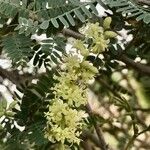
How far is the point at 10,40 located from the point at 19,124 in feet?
0.66

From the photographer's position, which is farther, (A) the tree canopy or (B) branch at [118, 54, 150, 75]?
(B) branch at [118, 54, 150, 75]

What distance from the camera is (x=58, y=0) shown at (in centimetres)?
76

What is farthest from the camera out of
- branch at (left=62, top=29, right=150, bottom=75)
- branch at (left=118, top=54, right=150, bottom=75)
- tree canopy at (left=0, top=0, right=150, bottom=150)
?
branch at (left=118, top=54, right=150, bottom=75)

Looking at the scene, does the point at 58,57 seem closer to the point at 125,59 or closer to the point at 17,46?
the point at 17,46

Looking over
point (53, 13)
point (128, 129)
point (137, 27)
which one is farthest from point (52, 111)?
point (128, 129)

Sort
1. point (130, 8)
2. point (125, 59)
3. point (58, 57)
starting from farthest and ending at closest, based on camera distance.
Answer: point (125, 59) < point (58, 57) < point (130, 8)

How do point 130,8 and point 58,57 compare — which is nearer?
point 130,8

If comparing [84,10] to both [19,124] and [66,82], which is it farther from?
[19,124]

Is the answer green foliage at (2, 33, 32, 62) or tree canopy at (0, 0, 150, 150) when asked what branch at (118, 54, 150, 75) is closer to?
tree canopy at (0, 0, 150, 150)

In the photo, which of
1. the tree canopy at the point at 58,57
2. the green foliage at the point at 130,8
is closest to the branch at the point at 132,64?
the tree canopy at the point at 58,57

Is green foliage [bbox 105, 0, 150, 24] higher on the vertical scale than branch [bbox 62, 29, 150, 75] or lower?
higher

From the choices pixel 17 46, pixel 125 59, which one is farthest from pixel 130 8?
pixel 125 59

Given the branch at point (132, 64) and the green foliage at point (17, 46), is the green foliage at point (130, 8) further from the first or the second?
the branch at point (132, 64)

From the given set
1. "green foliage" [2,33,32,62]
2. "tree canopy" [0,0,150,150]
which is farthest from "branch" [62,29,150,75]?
"green foliage" [2,33,32,62]
